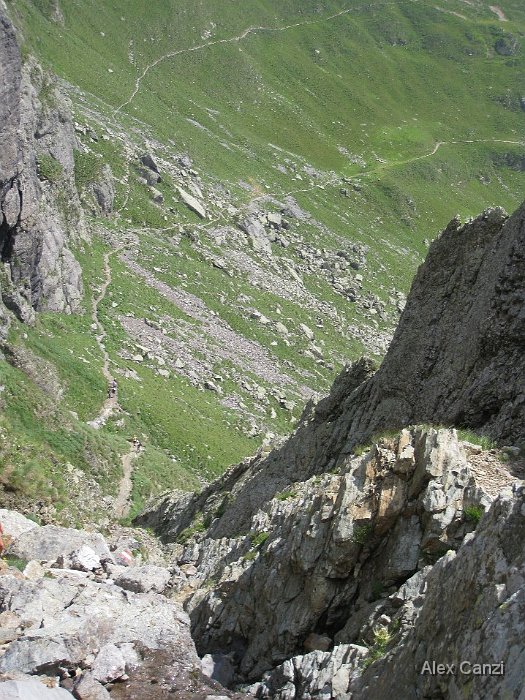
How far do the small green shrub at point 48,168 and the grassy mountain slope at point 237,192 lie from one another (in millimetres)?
7514

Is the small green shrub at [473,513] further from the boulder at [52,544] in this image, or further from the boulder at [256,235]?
the boulder at [256,235]

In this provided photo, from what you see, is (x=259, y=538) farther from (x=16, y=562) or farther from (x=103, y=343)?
(x=103, y=343)

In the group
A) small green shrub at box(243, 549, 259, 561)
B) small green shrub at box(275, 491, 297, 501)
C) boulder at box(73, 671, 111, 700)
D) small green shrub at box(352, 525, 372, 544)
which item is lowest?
boulder at box(73, 671, 111, 700)

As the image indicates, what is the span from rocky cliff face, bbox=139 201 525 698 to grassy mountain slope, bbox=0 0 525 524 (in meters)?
13.5

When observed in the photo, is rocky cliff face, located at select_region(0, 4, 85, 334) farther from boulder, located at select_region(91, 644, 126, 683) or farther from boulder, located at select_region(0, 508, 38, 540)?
boulder, located at select_region(91, 644, 126, 683)

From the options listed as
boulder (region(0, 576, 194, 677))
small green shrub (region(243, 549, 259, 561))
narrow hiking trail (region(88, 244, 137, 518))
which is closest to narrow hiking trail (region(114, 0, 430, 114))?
narrow hiking trail (region(88, 244, 137, 518))

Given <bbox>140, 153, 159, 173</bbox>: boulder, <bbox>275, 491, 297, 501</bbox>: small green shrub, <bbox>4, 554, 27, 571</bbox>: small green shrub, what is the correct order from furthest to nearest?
<bbox>140, 153, 159, 173</bbox>: boulder
<bbox>275, 491, 297, 501</bbox>: small green shrub
<bbox>4, 554, 27, 571</bbox>: small green shrub

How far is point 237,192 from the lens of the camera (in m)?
100

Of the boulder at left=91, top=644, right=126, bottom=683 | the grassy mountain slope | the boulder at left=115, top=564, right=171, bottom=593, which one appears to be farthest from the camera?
the grassy mountain slope

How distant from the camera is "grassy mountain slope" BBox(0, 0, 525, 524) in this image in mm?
47094

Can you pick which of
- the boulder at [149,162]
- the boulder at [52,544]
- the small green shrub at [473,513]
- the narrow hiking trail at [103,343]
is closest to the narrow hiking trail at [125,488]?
the narrow hiking trail at [103,343]

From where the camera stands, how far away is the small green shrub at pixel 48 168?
6125cm

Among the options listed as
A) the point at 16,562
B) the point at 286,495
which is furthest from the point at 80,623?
the point at 286,495

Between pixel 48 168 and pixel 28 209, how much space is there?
1497 centimetres
